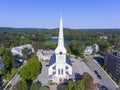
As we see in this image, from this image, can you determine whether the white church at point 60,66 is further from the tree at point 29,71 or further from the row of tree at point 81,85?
the row of tree at point 81,85

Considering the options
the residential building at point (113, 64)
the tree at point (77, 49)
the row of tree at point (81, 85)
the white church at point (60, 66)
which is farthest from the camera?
the tree at point (77, 49)

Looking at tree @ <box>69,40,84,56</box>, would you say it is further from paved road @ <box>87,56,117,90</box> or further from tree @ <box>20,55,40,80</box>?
tree @ <box>20,55,40,80</box>

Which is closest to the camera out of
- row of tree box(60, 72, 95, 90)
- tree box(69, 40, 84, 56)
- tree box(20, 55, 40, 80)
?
row of tree box(60, 72, 95, 90)

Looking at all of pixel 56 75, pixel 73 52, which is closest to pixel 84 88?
pixel 56 75

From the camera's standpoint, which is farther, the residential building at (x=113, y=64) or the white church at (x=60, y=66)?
the residential building at (x=113, y=64)

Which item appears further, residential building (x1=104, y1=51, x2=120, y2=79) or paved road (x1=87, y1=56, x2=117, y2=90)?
residential building (x1=104, y1=51, x2=120, y2=79)

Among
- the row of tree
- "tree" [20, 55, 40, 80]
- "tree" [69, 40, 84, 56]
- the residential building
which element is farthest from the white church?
"tree" [69, 40, 84, 56]

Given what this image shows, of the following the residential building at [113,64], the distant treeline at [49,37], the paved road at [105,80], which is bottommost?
the distant treeline at [49,37]

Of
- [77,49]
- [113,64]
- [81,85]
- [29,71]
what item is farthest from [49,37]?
[81,85]

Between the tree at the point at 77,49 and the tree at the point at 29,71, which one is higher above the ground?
the tree at the point at 29,71

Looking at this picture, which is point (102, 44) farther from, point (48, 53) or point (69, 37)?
point (69, 37)

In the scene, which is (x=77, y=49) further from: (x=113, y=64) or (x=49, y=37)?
(x=49, y=37)

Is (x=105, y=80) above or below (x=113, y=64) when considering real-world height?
below

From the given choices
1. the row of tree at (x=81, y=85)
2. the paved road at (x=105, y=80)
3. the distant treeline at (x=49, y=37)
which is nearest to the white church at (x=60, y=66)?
the paved road at (x=105, y=80)
